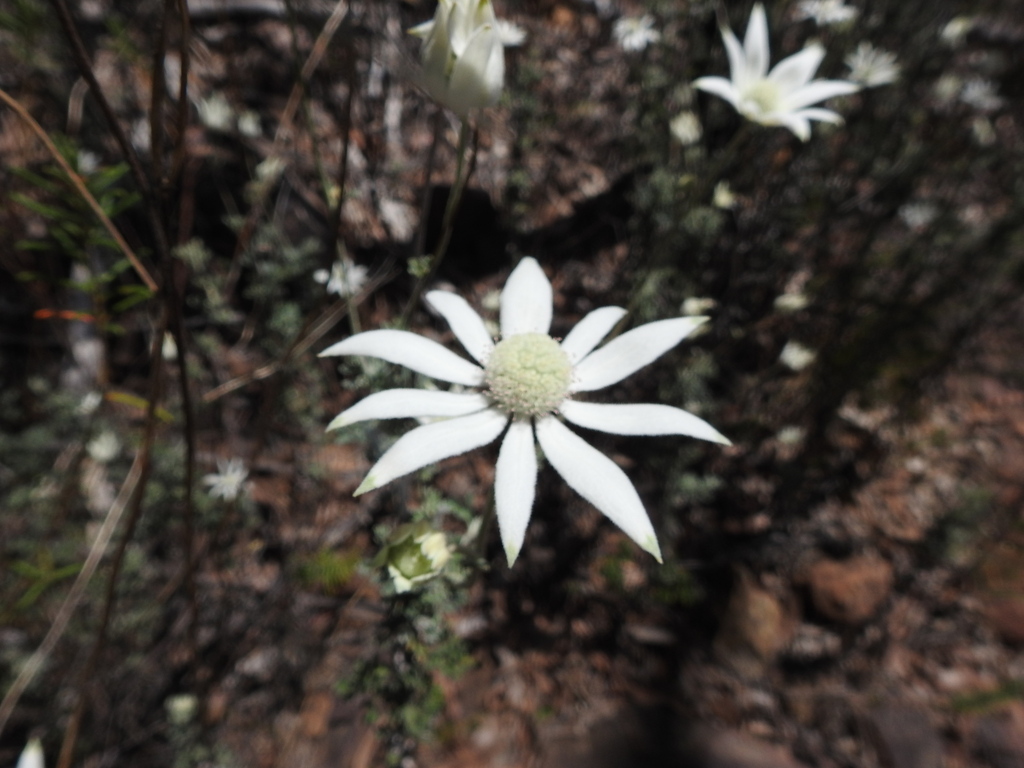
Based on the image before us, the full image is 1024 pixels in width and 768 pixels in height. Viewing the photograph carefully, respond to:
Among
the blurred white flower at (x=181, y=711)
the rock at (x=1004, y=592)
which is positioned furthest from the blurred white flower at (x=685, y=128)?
the blurred white flower at (x=181, y=711)

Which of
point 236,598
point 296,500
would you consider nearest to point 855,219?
point 296,500

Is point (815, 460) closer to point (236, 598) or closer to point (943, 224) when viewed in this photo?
point (943, 224)

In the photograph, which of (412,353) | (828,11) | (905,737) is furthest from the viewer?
(828,11)

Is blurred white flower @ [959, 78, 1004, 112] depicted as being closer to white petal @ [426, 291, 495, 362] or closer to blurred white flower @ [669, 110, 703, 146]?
blurred white flower @ [669, 110, 703, 146]

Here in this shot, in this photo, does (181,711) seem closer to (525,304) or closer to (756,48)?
(525,304)

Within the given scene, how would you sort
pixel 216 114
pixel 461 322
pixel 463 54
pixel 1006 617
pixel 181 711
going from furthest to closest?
1. pixel 216 114
2. pixel 1006 617
3. pixel 181 711
4. pixel 461 322
5. pixel 463 54

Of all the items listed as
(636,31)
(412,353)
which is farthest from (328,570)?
(636,31)

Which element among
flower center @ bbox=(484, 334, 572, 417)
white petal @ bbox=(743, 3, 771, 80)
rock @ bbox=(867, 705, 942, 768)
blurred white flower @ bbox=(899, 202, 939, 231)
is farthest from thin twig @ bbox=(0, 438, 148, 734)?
blurred white flower @ bbox=(899, 202, 939, 231)
